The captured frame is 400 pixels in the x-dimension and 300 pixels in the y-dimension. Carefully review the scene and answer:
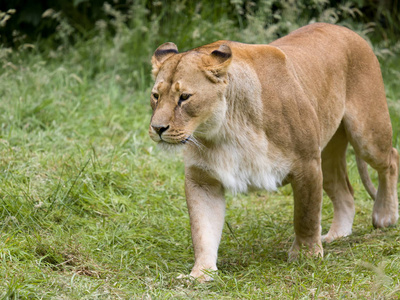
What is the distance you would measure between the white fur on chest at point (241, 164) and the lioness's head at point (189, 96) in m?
0.16

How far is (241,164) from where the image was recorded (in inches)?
156

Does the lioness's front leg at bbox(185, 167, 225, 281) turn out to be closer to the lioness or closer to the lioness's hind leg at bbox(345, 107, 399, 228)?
the lioness

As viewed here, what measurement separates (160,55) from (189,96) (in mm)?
552

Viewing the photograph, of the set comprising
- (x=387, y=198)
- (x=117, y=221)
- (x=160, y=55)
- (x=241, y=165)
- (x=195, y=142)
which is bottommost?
(x=387, y=198)

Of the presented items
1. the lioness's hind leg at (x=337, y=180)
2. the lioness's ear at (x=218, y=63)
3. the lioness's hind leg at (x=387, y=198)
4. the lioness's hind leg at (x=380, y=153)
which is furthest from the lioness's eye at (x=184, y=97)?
the lioness's hind leg at (x=387, y=198)

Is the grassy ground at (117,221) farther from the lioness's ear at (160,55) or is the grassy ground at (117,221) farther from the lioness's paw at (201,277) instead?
the lioness's ear at (160,55)

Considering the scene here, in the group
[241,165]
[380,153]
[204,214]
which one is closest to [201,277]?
[204,214]

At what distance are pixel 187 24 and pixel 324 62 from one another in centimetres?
369

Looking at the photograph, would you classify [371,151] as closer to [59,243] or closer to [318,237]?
[318,237]

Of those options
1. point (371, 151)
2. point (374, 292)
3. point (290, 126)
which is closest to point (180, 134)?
point (290, 126)

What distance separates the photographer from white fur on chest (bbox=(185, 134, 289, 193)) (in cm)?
393

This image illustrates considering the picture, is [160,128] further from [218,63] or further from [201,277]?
[201,277]

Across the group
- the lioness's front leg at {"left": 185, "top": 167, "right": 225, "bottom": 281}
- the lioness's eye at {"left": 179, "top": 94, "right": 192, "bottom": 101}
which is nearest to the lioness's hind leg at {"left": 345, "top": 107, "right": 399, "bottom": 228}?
the lioness's front leg at {"left": 185, "top": 167, "right": 225, "bottom": 281}

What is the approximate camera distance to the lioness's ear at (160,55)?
3.96 m
